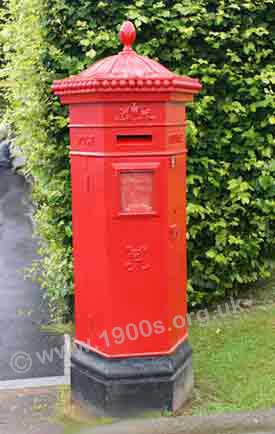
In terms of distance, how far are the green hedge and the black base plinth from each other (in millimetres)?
1603

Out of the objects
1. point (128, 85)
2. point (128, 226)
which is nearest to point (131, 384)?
point (128, 226)

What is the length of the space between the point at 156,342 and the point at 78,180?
109 cm

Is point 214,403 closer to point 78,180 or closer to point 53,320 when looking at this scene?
point 78,180

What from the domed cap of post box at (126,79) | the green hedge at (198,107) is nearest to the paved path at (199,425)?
the green hedge at (198,107)

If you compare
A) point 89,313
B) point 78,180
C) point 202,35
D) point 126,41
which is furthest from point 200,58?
point 89,313

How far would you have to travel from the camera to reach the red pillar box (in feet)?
10.4

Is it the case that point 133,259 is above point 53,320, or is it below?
above

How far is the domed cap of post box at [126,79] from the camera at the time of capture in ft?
10.1

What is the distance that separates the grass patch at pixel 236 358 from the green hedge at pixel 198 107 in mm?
351

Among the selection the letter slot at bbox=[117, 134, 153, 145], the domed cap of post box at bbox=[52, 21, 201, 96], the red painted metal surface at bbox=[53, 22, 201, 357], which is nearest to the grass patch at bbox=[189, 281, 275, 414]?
the red painted metal surface at bbox=[53, 22, 201, 357]

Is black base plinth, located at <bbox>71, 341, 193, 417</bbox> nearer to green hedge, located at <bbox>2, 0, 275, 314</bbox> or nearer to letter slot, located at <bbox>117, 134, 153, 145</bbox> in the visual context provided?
letter slot, located at <bbox>117, 134, 153, 145</bbox>

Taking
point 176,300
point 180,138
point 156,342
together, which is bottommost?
point 156,342

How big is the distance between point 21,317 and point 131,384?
7.95 feet

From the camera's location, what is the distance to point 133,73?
124 inches
